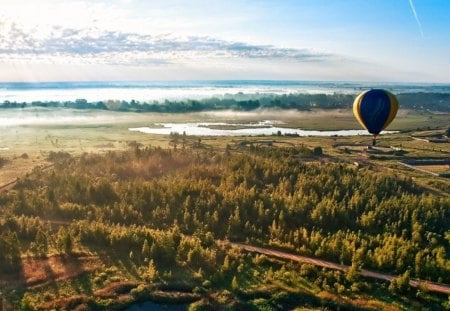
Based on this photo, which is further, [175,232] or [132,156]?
[132,156]

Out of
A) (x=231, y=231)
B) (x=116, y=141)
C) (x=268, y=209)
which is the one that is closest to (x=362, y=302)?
(x=231, y=231)

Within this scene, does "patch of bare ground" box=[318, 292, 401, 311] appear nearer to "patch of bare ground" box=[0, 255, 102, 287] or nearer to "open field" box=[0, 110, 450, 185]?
"patch of bare ground" box=[0, 255, 102, 287]

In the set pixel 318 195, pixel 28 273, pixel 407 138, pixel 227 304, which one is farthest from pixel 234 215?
pixel 407 138

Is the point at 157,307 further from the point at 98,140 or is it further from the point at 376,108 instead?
the point at 98,140

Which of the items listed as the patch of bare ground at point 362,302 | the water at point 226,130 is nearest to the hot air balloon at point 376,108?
the patch of bare ground at point 362,302

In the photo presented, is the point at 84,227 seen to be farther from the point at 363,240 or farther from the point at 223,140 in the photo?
the point at 223,140
